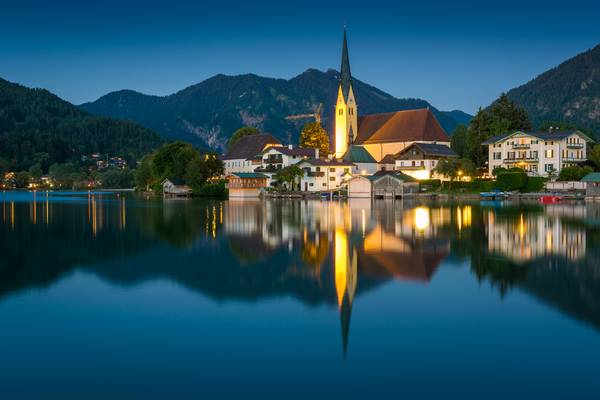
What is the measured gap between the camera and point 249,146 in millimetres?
90750

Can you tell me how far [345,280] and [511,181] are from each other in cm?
5333

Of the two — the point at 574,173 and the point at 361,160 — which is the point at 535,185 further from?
the point at 361,160

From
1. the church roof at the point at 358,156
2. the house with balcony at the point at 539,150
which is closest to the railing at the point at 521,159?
the house with balcony at the point at 539,150

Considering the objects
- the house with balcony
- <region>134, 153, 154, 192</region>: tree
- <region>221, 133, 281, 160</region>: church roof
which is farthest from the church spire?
<region>134, 153, 154, 192</region>: tree

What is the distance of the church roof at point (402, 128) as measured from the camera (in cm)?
8094

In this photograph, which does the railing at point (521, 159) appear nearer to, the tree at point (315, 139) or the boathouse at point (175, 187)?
the tree at point (315, 139)

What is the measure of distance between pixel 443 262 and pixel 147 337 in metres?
10.2

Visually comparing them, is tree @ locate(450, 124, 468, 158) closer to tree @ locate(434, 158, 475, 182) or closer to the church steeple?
tree @ locate(434, 158, 475, 182)

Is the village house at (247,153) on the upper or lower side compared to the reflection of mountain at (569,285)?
upper

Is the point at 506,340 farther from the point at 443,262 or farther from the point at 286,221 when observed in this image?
the point at 286,221

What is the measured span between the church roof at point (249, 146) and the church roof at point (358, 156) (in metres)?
14.0

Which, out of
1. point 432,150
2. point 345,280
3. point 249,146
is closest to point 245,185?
point 249,146

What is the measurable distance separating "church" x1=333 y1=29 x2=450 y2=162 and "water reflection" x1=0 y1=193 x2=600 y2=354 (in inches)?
1994

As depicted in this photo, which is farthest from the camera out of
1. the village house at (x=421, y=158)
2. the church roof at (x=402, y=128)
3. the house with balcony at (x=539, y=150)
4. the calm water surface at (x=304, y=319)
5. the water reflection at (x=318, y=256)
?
the church roof at (x=402, y=128)
